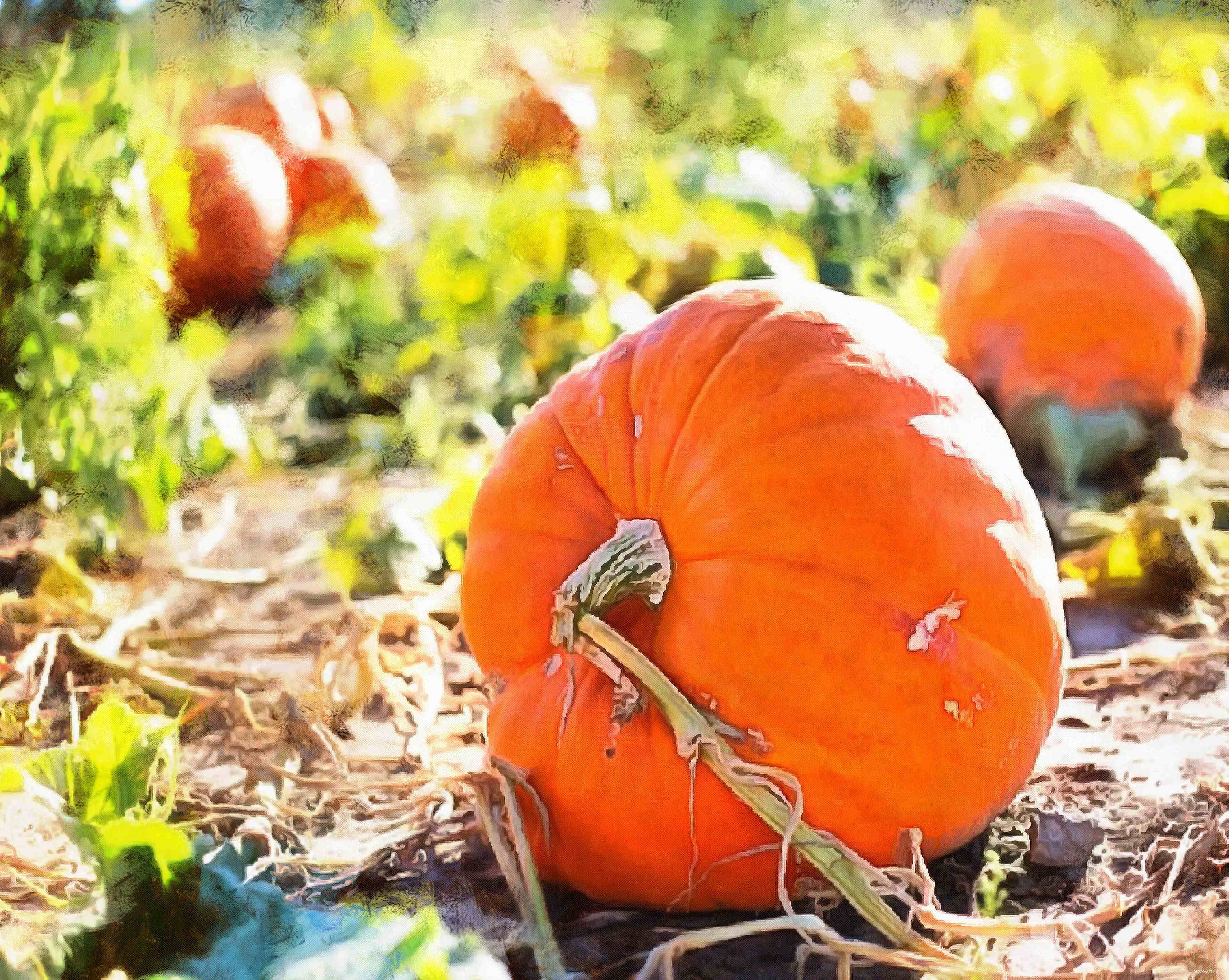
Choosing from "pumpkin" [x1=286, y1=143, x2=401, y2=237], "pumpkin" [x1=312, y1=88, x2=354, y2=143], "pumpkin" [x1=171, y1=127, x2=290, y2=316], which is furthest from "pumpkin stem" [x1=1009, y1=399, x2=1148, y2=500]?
"pumpkin" [x1=312, y1=88, x2=354, y2=143]

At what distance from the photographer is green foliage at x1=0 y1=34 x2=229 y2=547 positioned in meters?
2.66

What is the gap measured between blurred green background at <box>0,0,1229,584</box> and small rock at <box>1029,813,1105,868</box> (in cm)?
127

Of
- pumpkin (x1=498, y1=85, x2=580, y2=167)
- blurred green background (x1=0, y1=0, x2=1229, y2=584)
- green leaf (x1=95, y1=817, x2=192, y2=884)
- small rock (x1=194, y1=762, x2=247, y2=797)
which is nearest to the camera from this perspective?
green leaf (x1=95, y1=817, x2=192, y2=884)

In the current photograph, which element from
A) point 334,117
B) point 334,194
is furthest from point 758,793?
point 334,117

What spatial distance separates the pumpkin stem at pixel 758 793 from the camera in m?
1.57

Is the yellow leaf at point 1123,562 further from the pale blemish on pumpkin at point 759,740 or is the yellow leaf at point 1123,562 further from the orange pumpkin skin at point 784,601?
the pale blemish on pumpkin at point 759,740

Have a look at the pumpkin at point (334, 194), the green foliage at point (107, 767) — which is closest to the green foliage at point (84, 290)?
the green foliage at point (107, 767)

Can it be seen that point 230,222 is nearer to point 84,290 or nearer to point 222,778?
point 84,290

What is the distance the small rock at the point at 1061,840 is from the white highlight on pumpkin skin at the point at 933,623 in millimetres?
407

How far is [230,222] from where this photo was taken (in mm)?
4969

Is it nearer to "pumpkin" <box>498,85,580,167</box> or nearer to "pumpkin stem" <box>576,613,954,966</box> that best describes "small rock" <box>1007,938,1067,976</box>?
"pumpkin stem" <box>576,613,954,966</box>

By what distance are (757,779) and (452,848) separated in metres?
0.54

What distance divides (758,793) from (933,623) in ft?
0.93

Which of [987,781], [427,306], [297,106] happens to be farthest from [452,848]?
[297,106]
